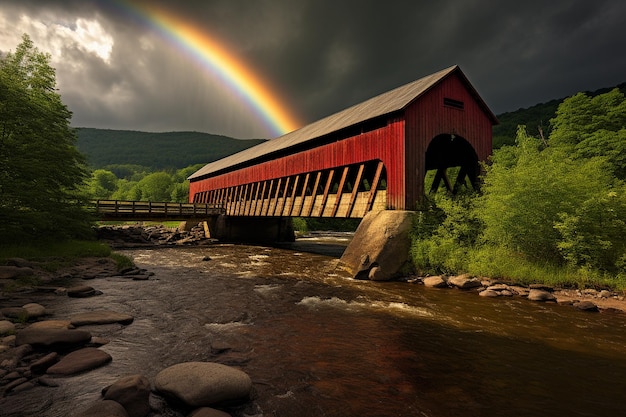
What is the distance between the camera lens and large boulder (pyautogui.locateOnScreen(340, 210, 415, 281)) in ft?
41.4

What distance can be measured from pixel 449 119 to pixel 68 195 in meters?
18.9

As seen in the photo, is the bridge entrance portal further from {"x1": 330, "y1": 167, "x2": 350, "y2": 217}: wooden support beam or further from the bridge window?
{"x1": 330, "y1": 167, "x2": 350, "y2": 217}: wooden support beam

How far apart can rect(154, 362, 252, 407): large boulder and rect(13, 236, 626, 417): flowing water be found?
0.24 metres

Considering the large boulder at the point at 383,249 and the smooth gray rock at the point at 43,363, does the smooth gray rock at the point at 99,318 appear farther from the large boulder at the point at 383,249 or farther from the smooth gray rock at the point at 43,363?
the large boulder at the point at 383,249

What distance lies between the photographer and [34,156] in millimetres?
12344

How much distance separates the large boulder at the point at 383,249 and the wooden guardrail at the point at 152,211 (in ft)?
63.6

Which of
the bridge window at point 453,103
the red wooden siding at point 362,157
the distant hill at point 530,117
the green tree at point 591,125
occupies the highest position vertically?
the distant hill at point 530,117

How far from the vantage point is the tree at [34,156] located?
1126cm

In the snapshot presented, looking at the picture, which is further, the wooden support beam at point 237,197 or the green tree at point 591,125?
the wooden support beam at point 237,197

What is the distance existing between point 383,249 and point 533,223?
17.4 ft

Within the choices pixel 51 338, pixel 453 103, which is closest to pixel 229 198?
pixel 453 103

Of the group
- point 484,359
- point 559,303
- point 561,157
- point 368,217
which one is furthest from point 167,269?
point 561,157

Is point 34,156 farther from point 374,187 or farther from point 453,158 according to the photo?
point 453,158

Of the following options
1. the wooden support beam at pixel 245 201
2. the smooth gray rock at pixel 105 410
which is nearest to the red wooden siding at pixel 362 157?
the wooden support beam at pixel 245 201
